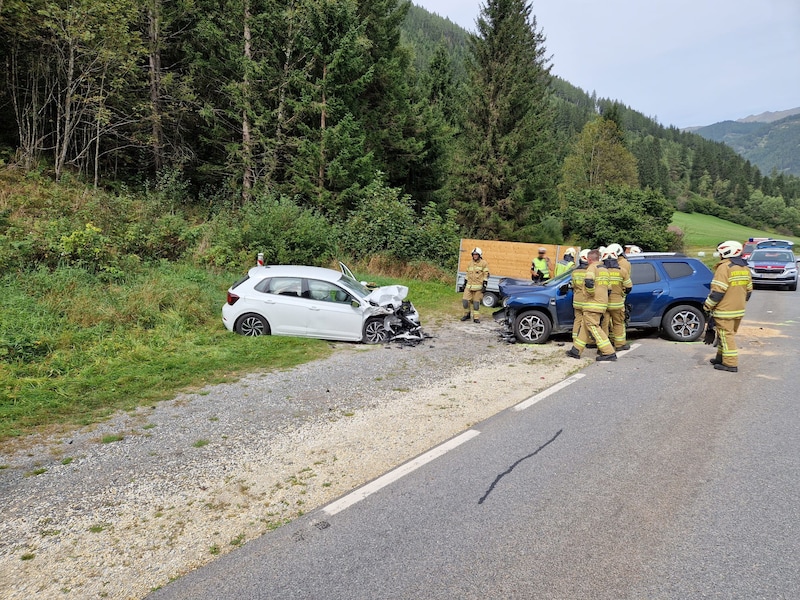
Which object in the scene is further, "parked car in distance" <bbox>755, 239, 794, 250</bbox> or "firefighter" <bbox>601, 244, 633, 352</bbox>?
"parked car in distance" <bbox>755, 239, 794, 250</bbox>

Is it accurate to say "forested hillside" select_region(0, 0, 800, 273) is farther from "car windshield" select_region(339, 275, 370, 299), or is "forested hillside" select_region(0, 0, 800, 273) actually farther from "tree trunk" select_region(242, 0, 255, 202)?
"car windshield" select_region(339, 275, 370, 299)

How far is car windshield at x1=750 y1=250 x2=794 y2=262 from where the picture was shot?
20.3 metres

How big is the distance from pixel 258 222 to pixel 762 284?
2071 cm

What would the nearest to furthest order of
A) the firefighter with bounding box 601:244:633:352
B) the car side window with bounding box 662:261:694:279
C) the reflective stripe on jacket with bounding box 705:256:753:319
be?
1. the reflective stripe on jacket with bounding box 705:256:753:319
2. the firefighter with bounding box 601:244:633:352
3. the car side window with bounding box 662:261:694:279

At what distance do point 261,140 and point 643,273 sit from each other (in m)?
14.9

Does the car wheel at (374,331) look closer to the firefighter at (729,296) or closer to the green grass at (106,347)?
the green grass at (106,347)

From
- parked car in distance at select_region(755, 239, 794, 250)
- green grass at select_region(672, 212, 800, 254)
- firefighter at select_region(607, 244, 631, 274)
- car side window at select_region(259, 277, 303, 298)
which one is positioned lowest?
car side window at select_region(259, 277, 303, 298)

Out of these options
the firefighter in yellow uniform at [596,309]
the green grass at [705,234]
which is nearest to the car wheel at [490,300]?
the firefighter in yellow uniform at [596,309]

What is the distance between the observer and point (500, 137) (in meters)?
22.6

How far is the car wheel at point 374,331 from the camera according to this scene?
9352mm

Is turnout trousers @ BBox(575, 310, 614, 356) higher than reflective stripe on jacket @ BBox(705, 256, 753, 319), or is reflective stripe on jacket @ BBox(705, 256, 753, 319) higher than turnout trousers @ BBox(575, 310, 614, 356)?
reflective stripe on jacket @ BBox(705, 256, 753, 319)

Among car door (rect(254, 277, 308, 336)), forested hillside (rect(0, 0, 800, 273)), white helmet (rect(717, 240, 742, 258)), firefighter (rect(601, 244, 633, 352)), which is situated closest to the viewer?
white helmet (rect(717, 240, 742, 258))

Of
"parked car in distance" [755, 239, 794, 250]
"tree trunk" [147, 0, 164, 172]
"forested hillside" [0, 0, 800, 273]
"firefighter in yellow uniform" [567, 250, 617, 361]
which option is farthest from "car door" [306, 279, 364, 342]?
"parked car in distance" [755, 239, 794, 250]

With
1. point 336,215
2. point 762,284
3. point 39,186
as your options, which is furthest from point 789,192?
point 39,186
